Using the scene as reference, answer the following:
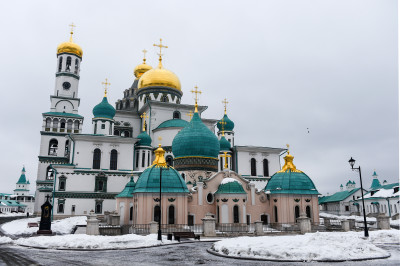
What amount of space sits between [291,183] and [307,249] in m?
17.1

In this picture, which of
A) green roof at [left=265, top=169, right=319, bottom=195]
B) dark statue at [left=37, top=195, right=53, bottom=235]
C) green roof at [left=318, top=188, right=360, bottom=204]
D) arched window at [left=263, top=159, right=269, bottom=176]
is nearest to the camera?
dark statue at [left=37, top=195, right=53, bottom=235]

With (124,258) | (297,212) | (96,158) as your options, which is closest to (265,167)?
(297,212)

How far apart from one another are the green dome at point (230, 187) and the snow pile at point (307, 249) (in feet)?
41.5

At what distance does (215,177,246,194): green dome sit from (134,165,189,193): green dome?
339 cm

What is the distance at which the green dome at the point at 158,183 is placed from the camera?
85.5 ft

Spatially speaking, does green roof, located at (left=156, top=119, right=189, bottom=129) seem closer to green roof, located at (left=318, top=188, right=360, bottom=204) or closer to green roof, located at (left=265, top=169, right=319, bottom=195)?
green roof, located at (left=265, top=169, right=319, bottom=195)

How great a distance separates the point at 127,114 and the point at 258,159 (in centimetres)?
2019

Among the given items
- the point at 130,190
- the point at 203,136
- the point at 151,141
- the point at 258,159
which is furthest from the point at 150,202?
the point at 258,159

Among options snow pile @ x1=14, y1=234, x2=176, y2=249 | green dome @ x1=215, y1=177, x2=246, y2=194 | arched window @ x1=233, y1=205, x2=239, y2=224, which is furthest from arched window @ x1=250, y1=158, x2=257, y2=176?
snow pile @ x1=14, y1=234, x2=176, y2=249

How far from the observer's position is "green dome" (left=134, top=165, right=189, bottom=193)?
26.0 meters

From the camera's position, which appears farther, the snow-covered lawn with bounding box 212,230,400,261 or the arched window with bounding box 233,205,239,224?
the arched window with bounding box 233,205,239,224

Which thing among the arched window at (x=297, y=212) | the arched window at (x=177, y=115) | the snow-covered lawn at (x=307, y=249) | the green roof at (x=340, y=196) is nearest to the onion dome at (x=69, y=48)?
the arched window at (x=177, y=115)

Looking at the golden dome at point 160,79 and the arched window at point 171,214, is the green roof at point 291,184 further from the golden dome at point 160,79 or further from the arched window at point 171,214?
the golden dome at point 160,79

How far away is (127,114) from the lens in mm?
50062
